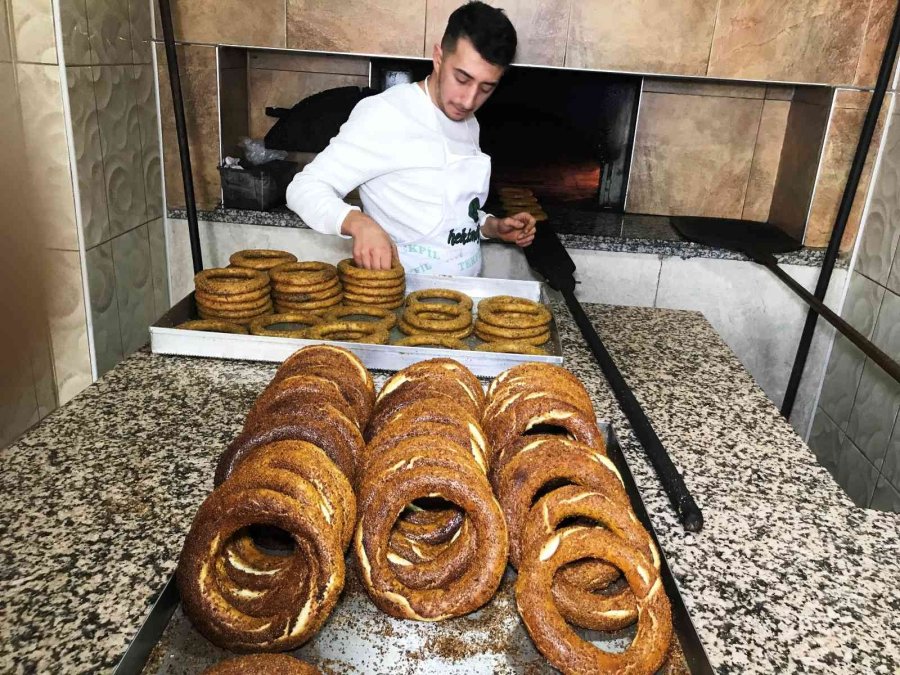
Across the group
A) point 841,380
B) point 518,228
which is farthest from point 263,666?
point 841,380

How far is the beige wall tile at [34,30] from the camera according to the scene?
101 inches

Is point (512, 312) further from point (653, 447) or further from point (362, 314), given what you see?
point (653, 447)

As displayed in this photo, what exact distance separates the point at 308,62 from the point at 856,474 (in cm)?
354

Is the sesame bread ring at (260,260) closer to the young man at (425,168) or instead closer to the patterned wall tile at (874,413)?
the young man at (425,168)

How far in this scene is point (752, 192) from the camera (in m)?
3.99

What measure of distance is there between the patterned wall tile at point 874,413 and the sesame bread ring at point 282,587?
2.84 meters

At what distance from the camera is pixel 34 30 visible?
259 centimetres

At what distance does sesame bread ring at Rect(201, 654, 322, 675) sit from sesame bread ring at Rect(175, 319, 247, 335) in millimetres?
1186

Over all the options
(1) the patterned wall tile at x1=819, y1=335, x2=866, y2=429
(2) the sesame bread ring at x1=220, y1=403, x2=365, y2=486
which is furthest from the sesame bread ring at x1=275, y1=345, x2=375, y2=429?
(1) the patterned wall tile at x1=819, y1=335, x2=866, y2=429

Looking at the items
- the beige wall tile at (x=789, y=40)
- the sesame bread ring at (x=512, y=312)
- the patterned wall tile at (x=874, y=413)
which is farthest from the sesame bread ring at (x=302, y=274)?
the patterned wall tile at (x=874, y=413)

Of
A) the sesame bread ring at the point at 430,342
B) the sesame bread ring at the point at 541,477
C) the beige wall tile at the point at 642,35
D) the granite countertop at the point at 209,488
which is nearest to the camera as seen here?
the granite countertop at the point at 209,488

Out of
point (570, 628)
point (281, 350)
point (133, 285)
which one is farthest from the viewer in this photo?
point (133, 285)

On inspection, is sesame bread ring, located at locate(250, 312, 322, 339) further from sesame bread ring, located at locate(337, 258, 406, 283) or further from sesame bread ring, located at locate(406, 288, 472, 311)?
sesame bread ring, located at locate(406, 288, 472, 311)

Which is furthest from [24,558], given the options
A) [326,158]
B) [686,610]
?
[326,158]
